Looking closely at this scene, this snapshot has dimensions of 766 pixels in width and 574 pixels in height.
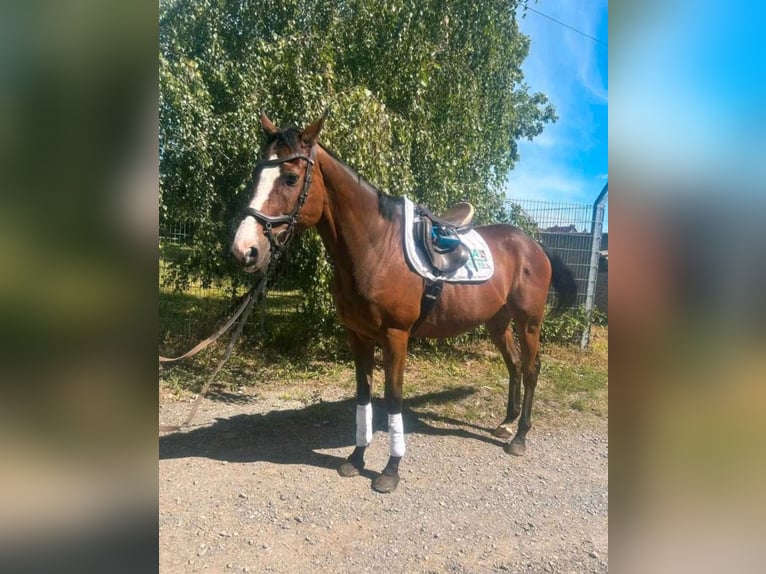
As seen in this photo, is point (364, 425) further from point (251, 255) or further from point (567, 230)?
point (567, 230)

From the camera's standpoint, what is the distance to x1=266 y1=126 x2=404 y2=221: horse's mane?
2.00 m

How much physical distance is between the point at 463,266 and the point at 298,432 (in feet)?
5.67

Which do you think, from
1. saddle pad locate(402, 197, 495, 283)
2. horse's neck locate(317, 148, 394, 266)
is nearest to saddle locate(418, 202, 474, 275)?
saddle pad locate(402, 197, 495, 283)

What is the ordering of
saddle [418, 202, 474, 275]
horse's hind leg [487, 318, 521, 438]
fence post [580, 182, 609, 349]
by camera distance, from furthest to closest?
1. horse's hind leg [487, 318, 521, 438]
2. saddle [418, 202, 474, 275]
3. fence post [580, 182, 609, 349]

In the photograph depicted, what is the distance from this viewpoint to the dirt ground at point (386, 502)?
1.88 metres

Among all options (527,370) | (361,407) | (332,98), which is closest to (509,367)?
(527,370)

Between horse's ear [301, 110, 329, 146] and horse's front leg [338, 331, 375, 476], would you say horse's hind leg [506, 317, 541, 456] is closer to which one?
horse's front leg [338, 331, 375, 476]

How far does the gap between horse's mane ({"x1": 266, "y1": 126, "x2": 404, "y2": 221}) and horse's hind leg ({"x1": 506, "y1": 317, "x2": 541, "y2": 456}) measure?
3.74ft

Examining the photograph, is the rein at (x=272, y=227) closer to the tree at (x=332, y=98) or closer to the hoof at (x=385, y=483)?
the hoof at (x=385, y=483)

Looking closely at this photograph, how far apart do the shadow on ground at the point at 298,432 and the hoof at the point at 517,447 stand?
0.42ft
